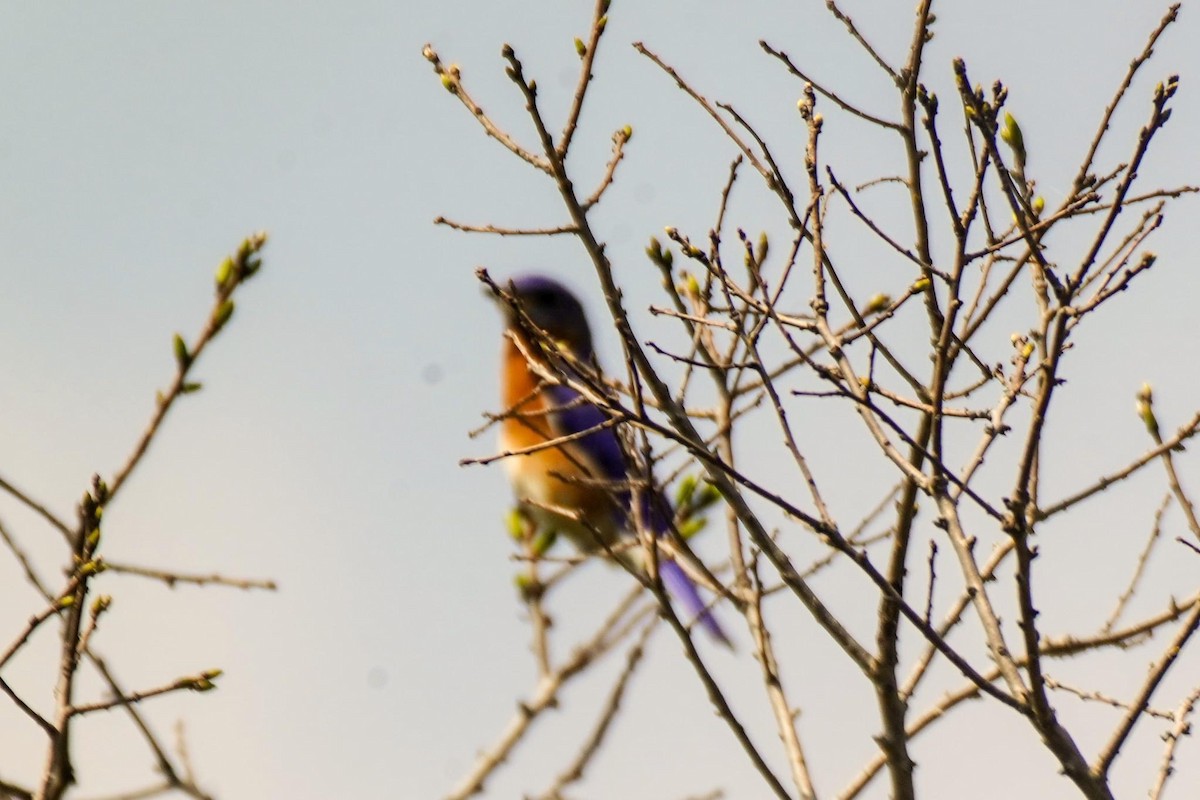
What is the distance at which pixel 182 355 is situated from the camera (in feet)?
11.0

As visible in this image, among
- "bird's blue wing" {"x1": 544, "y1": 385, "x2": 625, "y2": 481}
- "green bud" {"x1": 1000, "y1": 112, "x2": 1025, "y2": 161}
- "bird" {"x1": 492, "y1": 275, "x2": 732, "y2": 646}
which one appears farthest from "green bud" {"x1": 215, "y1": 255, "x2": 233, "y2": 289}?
"bird's blue wing" {"x1": 544, "y1": 385, "x2": 625, "y2": 481}

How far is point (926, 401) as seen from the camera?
308 centimetres

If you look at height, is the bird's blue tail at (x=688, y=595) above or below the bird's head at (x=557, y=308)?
below

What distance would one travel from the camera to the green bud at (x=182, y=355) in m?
3.32

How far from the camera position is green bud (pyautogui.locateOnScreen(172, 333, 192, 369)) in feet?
10.9

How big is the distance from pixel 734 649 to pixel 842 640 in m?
4.79

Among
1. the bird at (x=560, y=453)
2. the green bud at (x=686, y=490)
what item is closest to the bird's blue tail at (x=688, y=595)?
the bird at (x=560, y=453)

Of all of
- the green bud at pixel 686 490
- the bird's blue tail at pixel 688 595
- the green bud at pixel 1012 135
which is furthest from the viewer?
the bird's blue tail at pixel 688 595

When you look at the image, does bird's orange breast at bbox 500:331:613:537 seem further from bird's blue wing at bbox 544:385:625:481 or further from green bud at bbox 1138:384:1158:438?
green bud at bbox 1138:384:1158:438

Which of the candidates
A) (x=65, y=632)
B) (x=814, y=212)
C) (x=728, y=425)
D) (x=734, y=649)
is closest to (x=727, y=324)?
(x=814, y=212)

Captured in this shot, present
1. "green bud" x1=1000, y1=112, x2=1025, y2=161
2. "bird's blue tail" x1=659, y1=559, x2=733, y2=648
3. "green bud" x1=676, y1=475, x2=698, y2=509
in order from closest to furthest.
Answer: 1. "green bud" x1=1000, y1=112, x2=1025, y2=161
2. "green bud" x1=676, y1=475, x2=698, y2=509
3. "bird's blue tail" x1=659, y1=559, x2=733, y2=648

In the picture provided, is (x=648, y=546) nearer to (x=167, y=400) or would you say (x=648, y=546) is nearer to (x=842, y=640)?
(x=842, y=640)

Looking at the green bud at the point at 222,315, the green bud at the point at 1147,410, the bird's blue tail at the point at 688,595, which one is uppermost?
the bird's blue tail at the point at 688,595

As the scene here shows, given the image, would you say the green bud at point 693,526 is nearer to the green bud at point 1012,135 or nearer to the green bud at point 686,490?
the green bud at point 686,490
